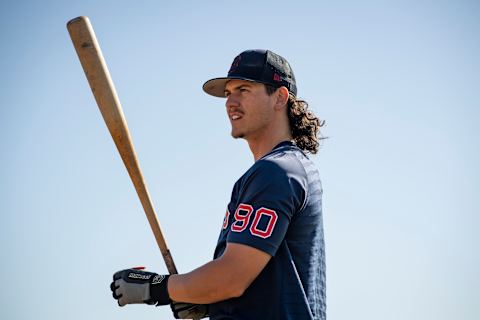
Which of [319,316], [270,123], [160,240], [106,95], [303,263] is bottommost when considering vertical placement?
[319,316]

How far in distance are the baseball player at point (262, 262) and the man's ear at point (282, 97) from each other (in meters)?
→ 0.41

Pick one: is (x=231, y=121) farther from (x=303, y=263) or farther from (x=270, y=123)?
(x=303, y=263)

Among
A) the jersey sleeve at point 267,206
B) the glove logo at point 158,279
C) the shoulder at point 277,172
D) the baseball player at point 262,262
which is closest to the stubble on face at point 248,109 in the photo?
the baseball player at point 262,262

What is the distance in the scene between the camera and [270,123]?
4152 mm

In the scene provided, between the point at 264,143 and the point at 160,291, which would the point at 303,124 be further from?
the point at 160,291

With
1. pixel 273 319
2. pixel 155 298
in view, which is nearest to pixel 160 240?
pixel 155 298

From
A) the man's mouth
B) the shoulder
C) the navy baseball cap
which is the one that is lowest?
the shoulder

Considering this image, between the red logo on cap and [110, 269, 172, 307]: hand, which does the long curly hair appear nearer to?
the red logo on cap

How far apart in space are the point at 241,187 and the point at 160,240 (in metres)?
1.08

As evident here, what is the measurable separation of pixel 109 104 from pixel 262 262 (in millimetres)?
1795

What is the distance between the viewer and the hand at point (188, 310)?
12.2 feet

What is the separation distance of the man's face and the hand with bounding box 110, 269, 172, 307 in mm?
1185

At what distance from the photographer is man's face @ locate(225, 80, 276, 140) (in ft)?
13.5

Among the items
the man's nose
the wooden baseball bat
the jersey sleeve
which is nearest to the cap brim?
the man's nose
